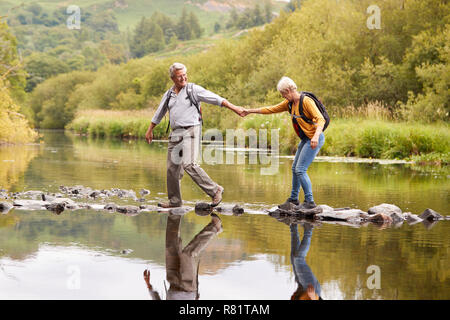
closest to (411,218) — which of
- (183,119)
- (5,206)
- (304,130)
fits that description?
(304,130)

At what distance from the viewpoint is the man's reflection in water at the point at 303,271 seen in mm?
5543

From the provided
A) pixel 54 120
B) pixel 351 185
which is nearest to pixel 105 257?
pixel 351 185

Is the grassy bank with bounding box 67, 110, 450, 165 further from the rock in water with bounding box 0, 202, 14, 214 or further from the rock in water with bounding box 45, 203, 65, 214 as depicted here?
the rock in water with bounding box 0, 202, 14, 214

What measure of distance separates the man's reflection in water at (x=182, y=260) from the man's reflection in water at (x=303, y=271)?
35.4 inches

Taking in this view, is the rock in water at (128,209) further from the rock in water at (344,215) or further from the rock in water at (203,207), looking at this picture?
the rock in water at (344,215)

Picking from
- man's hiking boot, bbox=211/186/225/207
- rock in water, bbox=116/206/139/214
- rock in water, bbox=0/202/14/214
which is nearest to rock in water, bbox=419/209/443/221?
man's hiking boot, bbox=211/186/225/207

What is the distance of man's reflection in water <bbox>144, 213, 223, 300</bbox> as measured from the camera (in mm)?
5664

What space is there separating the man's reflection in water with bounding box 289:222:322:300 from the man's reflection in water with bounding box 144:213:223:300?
899 mm

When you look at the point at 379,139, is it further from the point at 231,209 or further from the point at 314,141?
the point at 314,141

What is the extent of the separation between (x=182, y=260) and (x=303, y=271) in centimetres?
134

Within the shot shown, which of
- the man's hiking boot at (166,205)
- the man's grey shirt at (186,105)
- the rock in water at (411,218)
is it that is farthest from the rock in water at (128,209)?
the rock in water at (411,218)

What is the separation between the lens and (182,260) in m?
7.04

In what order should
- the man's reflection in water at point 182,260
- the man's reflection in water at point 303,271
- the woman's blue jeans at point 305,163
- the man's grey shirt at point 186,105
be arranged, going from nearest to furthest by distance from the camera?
the man's reflection in water at point 303,271, the man's reflection in water at point 182,260, the woman's blue jeans at point 305,163, the man's grey shirt at point 186,105
